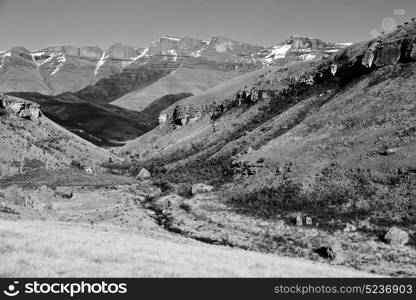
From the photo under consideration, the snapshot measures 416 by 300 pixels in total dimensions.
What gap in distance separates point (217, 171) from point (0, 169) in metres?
50.6

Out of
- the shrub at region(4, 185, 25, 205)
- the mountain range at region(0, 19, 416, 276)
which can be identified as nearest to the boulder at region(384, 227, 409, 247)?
the mountain range at region(0, 19, 416, 276)

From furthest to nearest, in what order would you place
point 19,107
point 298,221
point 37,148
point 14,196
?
point 19,107, point 37,148, point 14,196, point 298,221

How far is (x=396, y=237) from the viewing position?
4709 centimetres

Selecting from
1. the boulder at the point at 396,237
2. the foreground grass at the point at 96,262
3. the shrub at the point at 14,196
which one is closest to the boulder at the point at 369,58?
the boulder at the point at 396,237

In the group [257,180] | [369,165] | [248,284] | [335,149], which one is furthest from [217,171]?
[248,284]

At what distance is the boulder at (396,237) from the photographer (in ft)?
152

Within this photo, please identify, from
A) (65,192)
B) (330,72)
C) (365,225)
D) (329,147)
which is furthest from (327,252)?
(330,72)

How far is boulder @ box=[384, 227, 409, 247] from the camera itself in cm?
4647

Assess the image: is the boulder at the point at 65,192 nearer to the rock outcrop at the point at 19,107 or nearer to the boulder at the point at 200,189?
the boulder at the point at 200,189

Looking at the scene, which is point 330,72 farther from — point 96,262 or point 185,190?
point 96,262

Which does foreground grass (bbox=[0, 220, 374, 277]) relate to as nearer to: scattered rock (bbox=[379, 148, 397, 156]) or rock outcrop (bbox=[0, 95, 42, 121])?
scattered rock (bbox=[379, 148, 397, 156])

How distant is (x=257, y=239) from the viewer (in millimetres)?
52594

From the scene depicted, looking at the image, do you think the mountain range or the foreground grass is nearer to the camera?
the foreground grass

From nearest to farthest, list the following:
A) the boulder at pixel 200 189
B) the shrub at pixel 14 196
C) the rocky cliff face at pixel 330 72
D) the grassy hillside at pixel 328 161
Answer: the grassy hillside at pixel 328 161 < the shrub at pixel 14 196 < the boulder at pixel 200 189 < the rocky cliff face at pixel 330 72
